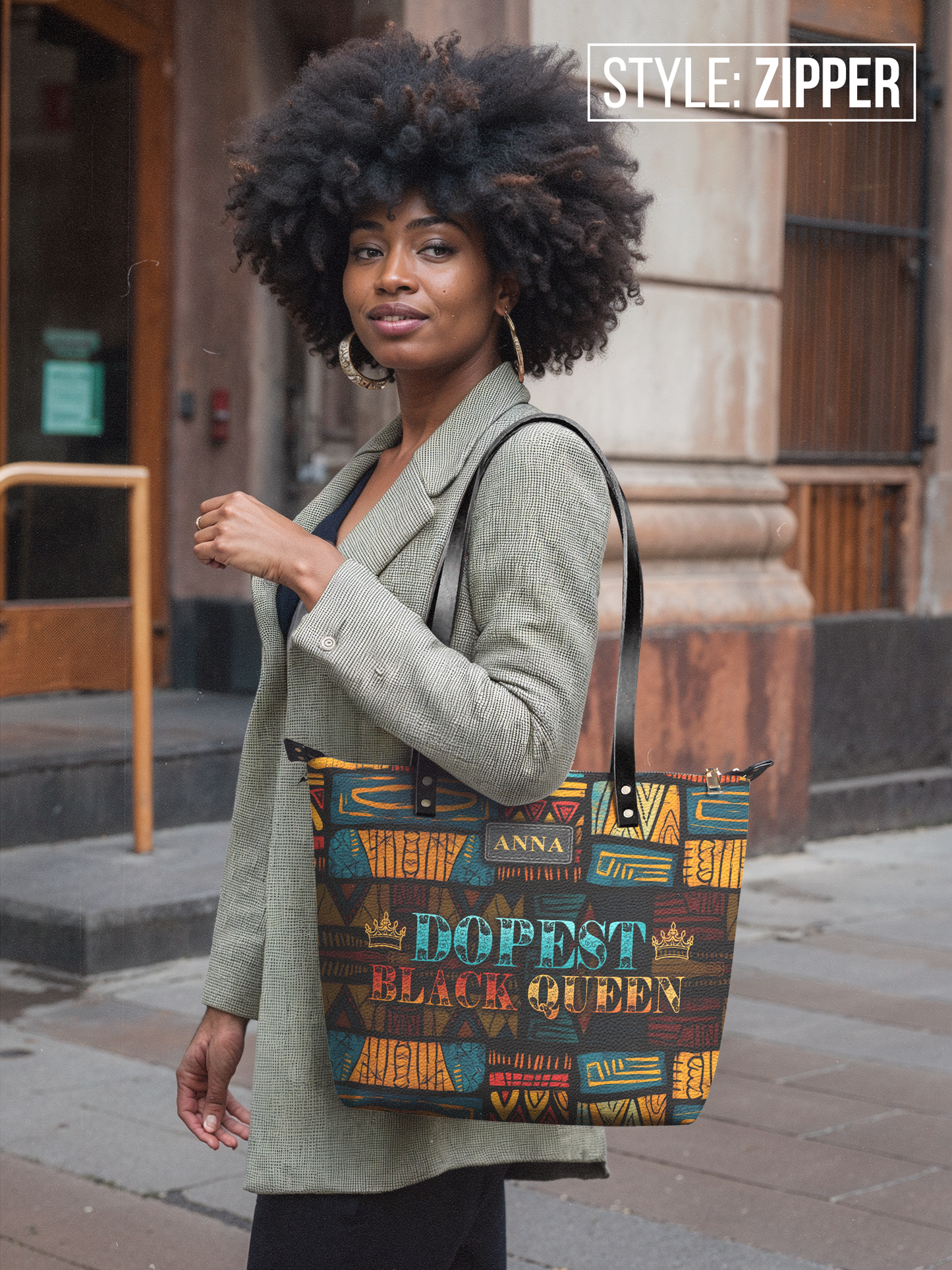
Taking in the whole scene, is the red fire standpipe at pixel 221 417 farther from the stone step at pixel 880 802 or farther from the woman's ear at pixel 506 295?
the woman's ear at pixel 506 295

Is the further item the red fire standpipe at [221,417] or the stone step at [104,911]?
the red fire standpipe at [221,417]

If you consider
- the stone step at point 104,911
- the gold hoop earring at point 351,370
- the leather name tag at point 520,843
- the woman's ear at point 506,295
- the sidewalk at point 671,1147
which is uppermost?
the woman's ear at point 506,295

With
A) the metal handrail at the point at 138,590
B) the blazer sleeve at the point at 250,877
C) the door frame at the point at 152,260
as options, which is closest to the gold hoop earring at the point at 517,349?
the blazer sleeve at the point at 250,877

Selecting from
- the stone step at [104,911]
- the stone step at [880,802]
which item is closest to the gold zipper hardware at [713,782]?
the stone step at [104,911]

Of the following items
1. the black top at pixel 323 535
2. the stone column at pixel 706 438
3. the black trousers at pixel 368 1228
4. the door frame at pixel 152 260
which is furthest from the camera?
the door frame at pixel 152 260

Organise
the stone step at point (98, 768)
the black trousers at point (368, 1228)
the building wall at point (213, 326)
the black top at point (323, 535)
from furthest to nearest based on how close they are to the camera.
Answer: the building wall at point (213, 326) < the stone step at point (98, 768) < the black top at point (323, 535) < the black trousers at point (368, 1228)

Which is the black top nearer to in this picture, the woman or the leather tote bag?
the woman

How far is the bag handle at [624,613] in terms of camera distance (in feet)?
5.93

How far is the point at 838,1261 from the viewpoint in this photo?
11.0 ft

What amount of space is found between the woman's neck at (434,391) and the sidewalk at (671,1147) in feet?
6.32

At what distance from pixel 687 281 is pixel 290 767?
5511mm

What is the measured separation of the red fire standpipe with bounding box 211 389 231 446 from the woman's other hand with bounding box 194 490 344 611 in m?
6.43

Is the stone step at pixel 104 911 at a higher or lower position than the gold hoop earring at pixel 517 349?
lower

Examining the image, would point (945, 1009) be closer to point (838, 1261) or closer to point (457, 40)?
point (838, 1261)
